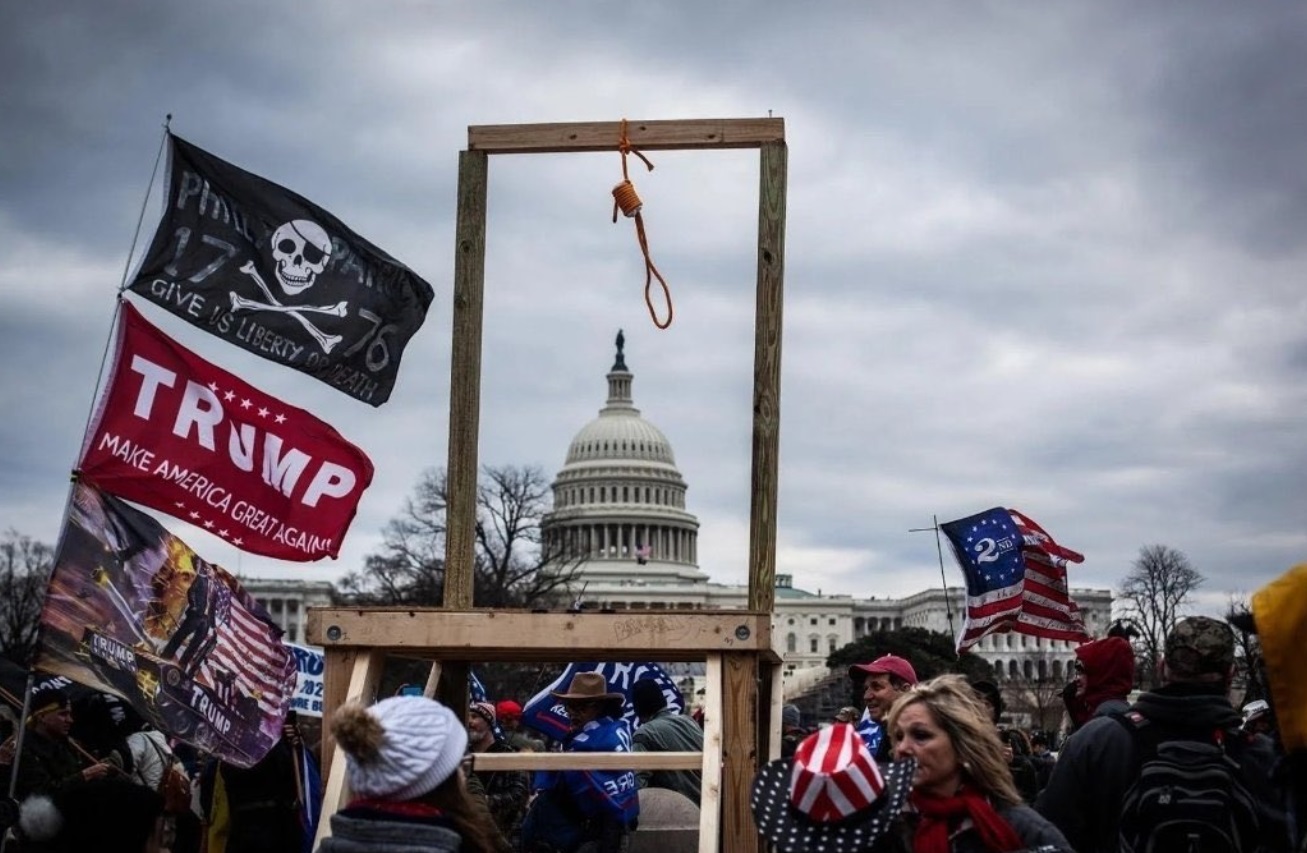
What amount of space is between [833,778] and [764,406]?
2.59 meters

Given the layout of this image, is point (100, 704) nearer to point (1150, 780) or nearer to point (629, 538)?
point (1150, 780)

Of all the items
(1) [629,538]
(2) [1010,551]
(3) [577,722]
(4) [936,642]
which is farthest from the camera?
(1) [629,538]

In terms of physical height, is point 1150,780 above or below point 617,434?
below

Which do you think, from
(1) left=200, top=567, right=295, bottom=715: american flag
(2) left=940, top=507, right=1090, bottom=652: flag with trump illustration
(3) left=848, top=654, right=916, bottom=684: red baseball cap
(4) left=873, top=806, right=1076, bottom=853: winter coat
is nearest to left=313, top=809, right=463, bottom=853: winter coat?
(4) left=873, top=806, right=1076, bottom=853: winter coat

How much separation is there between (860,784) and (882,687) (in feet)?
12.1

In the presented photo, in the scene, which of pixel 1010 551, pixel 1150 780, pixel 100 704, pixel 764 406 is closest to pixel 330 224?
pixel 764 406

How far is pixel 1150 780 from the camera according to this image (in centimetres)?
562

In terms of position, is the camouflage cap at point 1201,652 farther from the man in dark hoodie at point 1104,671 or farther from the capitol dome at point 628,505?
the capitol dome at point 628,505

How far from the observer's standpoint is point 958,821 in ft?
14.9

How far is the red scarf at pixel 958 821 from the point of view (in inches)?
175

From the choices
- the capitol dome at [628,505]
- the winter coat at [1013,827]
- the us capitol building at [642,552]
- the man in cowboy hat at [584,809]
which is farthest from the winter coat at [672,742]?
the capitol dome at [628,505]

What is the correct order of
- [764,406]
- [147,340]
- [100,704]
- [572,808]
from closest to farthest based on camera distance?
[764,406], [147,340], [572,808], [100,704]

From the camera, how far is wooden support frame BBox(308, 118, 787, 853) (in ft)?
19.5

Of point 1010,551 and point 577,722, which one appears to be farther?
point 1010,551
